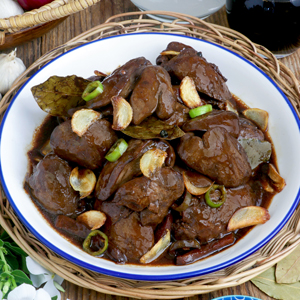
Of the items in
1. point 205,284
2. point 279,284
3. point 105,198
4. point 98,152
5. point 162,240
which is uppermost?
point 98,152

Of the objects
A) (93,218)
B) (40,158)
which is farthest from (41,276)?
(40,158)

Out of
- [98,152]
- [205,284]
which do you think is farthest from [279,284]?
[98,152]

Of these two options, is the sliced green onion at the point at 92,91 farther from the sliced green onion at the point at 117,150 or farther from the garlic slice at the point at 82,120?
the sliced green onion at the point at 117,150

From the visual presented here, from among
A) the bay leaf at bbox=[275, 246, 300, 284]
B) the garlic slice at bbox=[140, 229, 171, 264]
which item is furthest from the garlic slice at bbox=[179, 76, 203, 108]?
the bay leaf at bbox=[275, 246, 300, 284]

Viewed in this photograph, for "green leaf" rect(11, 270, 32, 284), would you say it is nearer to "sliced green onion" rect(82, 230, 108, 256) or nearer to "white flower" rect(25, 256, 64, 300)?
"white flower" rect(25, 256, 64, 300)

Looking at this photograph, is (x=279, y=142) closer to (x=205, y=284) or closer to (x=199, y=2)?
(x=205, y=284)

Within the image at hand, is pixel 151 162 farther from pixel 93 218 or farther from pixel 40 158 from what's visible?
pixel 40 158

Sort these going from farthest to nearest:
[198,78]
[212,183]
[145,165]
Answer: [198,78] → [212,183] → [145,165]

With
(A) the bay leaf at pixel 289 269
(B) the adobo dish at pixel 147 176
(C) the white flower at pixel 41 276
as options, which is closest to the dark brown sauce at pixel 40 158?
(B) the adobo dish at pixel 147 176
